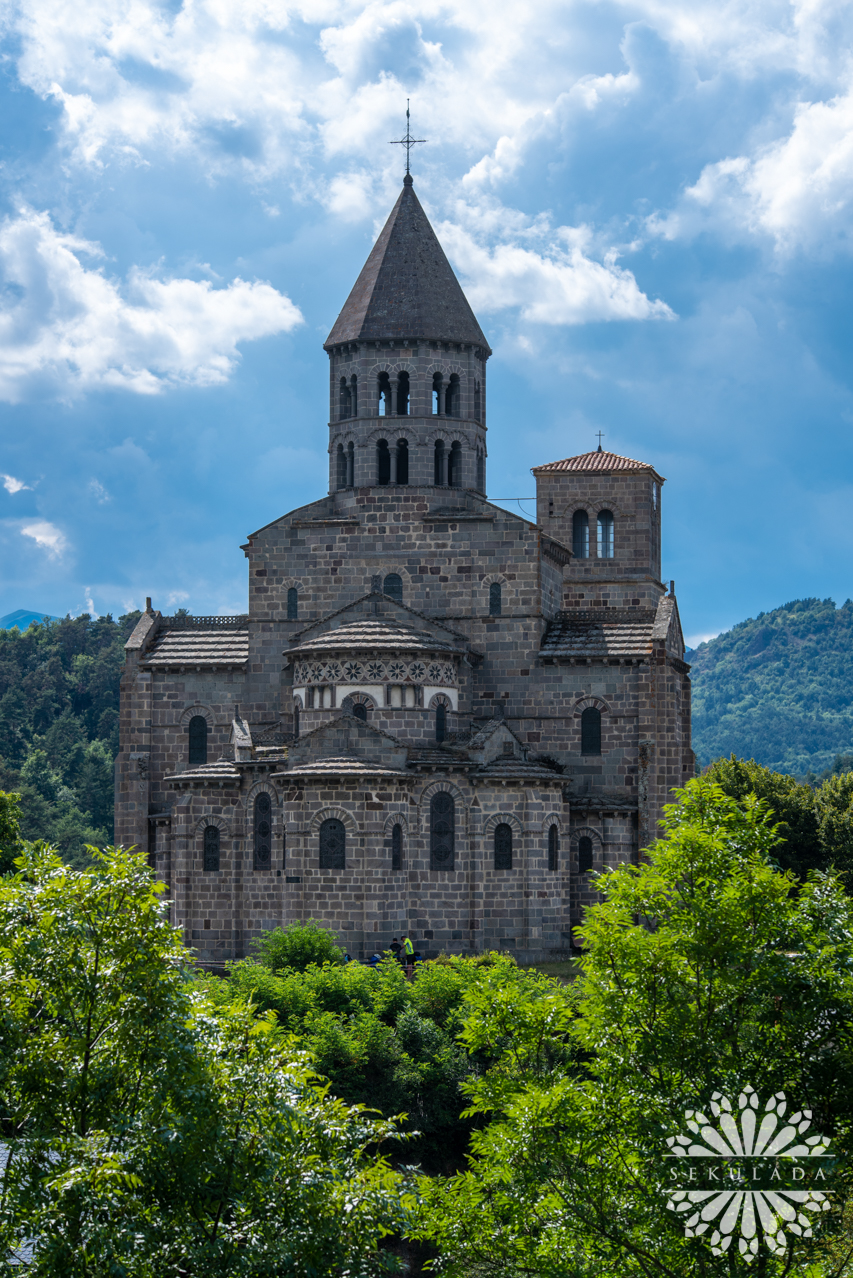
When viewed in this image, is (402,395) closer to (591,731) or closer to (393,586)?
(393,586)

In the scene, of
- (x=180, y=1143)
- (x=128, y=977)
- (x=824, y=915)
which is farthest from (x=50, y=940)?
(x=824, y=915)

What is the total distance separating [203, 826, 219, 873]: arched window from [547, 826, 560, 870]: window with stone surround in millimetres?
11146

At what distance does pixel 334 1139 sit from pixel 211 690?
3898 cm

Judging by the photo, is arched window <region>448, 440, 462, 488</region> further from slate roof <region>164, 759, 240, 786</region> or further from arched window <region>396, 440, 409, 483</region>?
slate roof <region>164, 759, 240, 786</region>

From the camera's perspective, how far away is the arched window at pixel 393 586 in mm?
59625

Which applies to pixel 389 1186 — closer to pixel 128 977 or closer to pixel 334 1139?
pixel 334 1139

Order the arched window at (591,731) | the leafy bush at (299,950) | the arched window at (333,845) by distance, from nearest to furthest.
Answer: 1. the leafy bush at (299,950)
2. the arched window at (333,845)
3. the arched window at (591,731)

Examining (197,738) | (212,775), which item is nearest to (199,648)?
(197,738)

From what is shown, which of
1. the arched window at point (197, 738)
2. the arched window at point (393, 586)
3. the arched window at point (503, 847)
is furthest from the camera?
the arched window at point (197, 738)

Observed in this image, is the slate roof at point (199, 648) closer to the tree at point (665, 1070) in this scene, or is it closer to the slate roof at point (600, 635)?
the slate roof at point (600, 635)

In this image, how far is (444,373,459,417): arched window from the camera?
6203cm

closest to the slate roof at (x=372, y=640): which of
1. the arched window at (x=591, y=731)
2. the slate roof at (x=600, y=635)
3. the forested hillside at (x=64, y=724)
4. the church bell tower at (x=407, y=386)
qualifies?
the slate roof at (x=600, y=635)

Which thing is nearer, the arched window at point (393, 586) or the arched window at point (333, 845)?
the arched window at point (333, 845)

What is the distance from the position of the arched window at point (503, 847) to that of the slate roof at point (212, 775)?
894 centimetres
